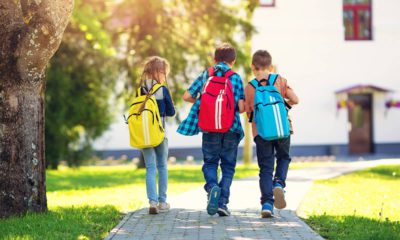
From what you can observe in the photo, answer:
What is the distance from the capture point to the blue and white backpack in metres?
8.63

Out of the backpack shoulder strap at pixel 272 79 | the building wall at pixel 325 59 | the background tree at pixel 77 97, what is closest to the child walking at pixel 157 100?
the backpack shoulder strap at pixel 272 79

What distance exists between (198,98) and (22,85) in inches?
76.3

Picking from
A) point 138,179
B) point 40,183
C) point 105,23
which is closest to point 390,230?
point 40,183

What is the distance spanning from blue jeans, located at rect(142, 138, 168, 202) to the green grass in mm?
1648

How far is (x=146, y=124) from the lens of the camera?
915cm

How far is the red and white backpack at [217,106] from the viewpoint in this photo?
28.8ft

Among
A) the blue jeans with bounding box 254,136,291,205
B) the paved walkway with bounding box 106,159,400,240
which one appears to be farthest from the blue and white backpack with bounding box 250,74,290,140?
the paved walkway with bounding box 106,159,400,240

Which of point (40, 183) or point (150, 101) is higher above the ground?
point (150, 101)

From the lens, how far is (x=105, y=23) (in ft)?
75.0

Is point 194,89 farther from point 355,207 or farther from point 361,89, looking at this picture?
point 361,89

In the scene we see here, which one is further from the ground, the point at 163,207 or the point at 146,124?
the point at 146,124

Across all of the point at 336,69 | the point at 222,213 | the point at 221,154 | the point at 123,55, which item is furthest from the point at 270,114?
the point at 336,69

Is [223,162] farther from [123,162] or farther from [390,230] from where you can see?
[123,162]

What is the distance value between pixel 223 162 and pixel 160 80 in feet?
3.81
